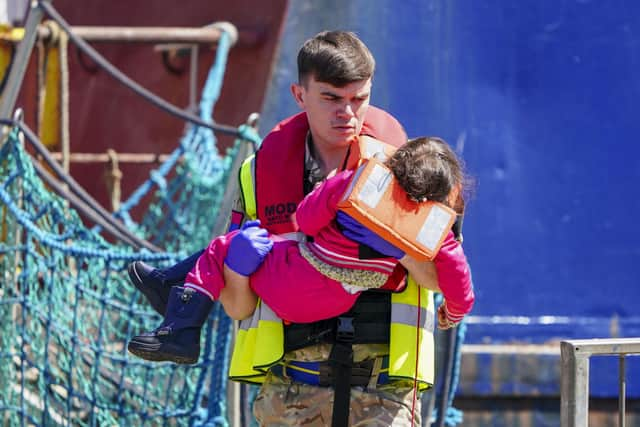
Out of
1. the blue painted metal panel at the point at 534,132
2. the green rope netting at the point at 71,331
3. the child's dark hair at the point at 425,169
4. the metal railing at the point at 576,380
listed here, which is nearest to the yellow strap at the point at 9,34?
the green rope netting at the point at 71,331

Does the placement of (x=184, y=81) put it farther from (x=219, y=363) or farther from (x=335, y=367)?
(x=335, y=367)

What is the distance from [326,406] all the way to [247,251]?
1.34 ft

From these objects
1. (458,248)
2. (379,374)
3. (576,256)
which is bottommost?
(379,374)

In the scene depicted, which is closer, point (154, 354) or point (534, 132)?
point (154, 354)

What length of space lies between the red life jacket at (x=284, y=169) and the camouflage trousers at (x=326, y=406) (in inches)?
15.5

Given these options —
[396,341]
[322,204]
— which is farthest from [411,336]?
[322,204]

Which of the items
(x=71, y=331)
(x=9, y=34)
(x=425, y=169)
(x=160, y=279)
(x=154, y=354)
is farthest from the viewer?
(x=9, y=34)

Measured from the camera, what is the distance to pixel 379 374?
113 inches

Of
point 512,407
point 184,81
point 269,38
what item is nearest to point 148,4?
point 184,81

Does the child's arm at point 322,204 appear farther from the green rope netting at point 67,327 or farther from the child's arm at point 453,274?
the green rope netting at point 67,327

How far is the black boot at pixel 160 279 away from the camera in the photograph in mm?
3029

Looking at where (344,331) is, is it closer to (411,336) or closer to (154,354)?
(411,336)

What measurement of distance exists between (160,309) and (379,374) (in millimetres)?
606

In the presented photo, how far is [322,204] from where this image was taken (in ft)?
8.96
